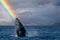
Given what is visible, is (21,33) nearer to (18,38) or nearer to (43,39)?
(18,38)

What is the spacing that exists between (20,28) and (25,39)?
13.5 feet

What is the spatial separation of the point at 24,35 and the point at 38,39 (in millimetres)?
4415

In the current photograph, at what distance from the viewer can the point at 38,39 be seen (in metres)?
57.6

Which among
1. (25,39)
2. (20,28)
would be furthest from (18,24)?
(25,39)

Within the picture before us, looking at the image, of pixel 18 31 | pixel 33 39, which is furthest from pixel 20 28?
pixel 33 39

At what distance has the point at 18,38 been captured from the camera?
192 ft

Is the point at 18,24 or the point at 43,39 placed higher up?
the point at 18,24

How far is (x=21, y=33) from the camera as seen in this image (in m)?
59.1

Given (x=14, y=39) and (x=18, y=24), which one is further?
(x=18, y=24)

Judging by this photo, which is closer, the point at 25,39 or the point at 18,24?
the point at 25,39

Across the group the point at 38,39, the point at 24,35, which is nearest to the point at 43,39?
the point at 38,39

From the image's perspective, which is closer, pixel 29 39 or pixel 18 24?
pixel 29 39

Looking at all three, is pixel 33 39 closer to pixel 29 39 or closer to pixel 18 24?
pixel 29 39

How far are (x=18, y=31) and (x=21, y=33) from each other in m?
0.93
